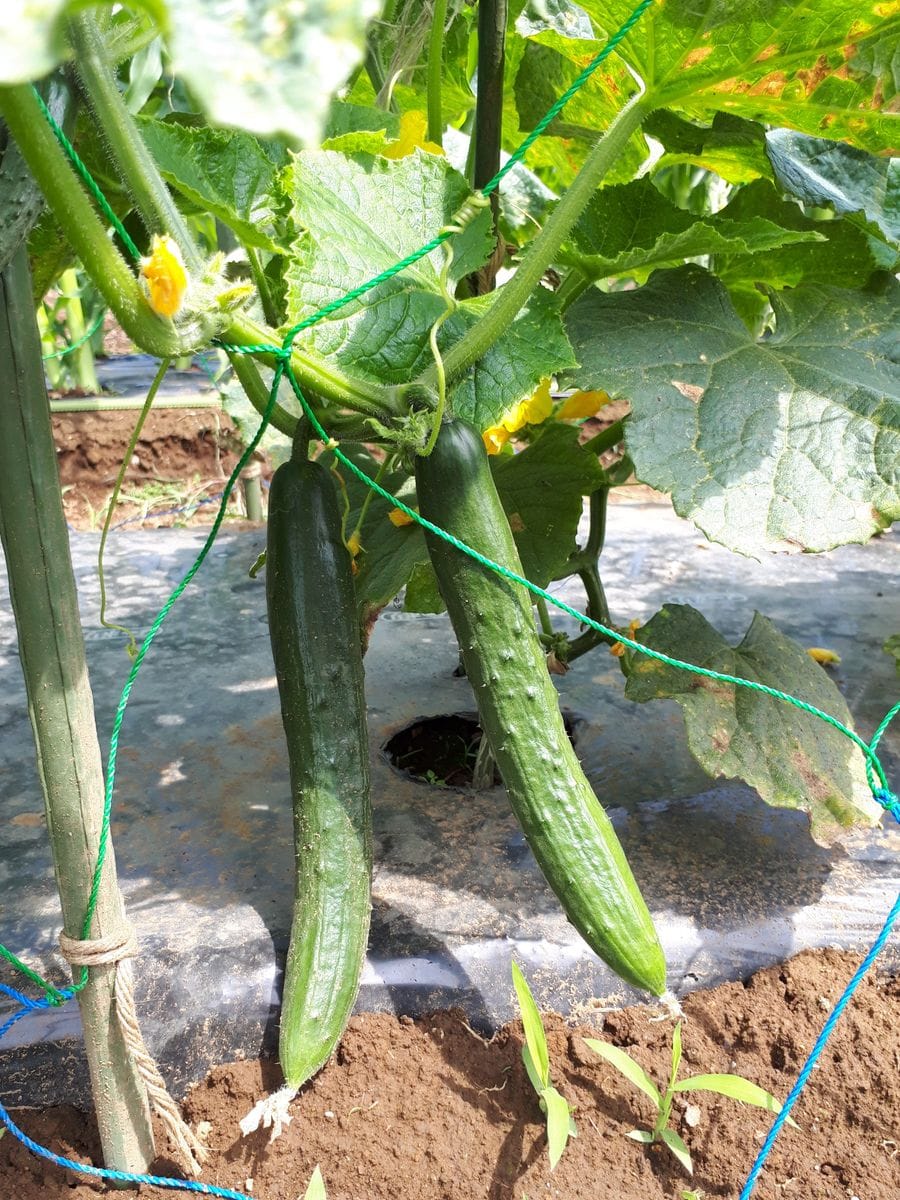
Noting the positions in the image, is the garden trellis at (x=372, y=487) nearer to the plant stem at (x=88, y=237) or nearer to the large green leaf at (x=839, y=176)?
the plant stem at (x=88, y=237)

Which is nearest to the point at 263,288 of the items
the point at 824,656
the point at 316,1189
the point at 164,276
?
the point at 164,276

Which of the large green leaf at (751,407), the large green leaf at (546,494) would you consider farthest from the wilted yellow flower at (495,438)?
the large green leaf at (751,407)

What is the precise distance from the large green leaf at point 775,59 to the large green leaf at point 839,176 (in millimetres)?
69

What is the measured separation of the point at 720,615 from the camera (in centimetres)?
274

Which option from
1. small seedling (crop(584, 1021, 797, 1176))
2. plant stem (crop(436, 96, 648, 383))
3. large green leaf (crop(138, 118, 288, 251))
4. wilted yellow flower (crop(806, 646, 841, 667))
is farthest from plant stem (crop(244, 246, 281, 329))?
wilted yellow flower (crop(806, 646, 841, 667))

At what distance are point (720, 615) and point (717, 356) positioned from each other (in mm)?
1317

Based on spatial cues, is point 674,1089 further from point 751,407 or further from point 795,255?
point 795,255

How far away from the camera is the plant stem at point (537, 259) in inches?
49.6

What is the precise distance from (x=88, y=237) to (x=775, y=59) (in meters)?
1.14

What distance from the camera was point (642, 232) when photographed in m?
1.69

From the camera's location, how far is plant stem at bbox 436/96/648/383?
1.26 m

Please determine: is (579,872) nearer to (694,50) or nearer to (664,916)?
(664,916)

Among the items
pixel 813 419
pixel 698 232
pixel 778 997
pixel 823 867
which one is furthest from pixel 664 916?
pixel 698 232

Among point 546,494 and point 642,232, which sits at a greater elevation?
point 642,232
